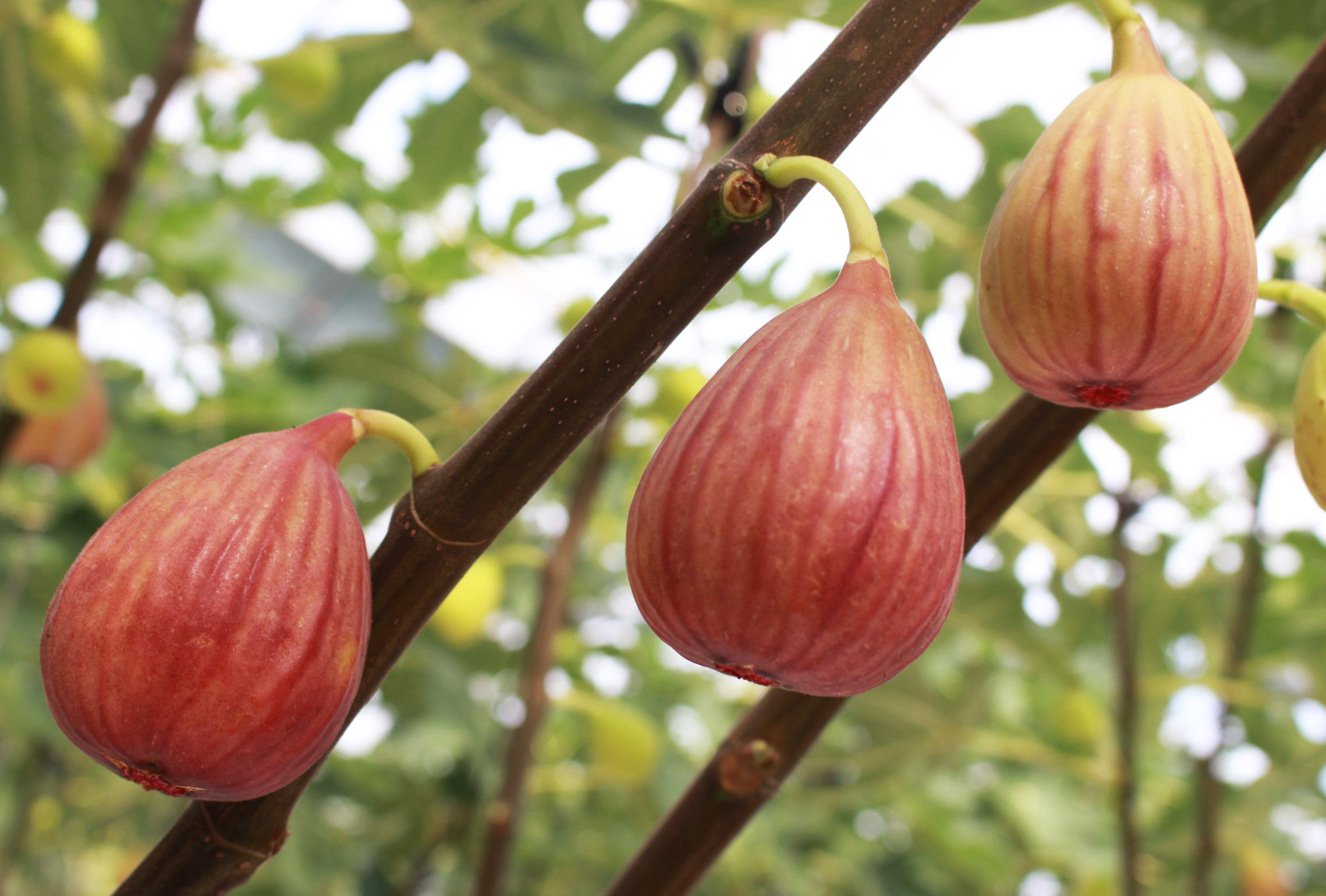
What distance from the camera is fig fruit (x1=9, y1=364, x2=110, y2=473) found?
54.6 inches

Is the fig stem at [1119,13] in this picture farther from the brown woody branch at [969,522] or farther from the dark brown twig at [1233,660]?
the dark brown twig at [1233,660]

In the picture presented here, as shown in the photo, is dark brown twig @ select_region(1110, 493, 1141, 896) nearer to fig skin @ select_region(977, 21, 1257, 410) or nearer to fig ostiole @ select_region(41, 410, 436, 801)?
fig skin @ select_region(977, 21, 1257, 410)

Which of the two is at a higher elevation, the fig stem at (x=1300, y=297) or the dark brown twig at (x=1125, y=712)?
the fig stem at (x=1300, y=297)

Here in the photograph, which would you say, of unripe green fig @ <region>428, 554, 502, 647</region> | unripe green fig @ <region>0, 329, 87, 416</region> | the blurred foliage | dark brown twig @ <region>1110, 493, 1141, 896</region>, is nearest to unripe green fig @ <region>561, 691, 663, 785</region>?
the blurred foliage

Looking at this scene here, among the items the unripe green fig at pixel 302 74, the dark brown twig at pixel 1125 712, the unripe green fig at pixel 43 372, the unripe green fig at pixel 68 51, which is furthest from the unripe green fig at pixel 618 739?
the unripe green fig at pixel 68 51

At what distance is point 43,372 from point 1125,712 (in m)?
1.15

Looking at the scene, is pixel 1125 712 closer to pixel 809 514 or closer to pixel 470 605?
pixel 470 605

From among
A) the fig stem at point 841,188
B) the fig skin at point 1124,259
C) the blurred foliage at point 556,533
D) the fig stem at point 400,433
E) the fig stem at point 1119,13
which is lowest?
the blurred foliage at point 556,533

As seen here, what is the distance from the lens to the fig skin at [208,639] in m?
0.32

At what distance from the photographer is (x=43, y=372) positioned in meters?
1.10

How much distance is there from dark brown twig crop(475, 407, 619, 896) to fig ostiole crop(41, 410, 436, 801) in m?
0.73

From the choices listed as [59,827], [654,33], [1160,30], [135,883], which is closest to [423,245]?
[654,33]

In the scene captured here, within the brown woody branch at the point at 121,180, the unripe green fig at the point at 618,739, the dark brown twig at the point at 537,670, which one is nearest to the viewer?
the dark brown twig at the point at 537,670

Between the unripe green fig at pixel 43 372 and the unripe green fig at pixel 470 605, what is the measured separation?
48 cm
